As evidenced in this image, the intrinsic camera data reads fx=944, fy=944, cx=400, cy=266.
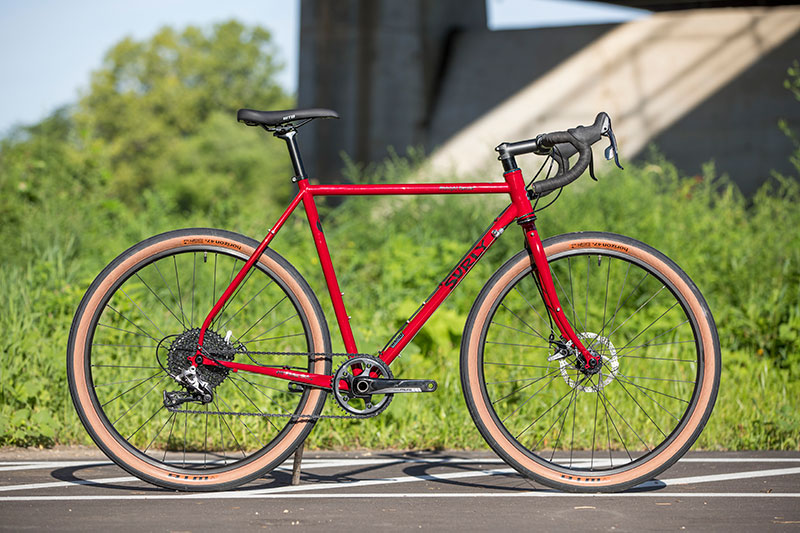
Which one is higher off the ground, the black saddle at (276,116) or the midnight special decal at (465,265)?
the black saddle at (276,116)

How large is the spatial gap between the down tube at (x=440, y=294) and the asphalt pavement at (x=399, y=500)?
587 mm

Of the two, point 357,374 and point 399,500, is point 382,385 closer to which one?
point 357,374

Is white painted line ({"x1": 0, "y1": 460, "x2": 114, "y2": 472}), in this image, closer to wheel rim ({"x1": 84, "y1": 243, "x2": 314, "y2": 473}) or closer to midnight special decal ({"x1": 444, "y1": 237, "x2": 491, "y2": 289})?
wheel rim ({"x1": 84, "y1": 243, "x2": 314, "y2": 473})

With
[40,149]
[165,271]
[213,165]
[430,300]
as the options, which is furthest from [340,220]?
[213,165]

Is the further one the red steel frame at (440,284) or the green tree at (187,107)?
the green tree at (187,107)

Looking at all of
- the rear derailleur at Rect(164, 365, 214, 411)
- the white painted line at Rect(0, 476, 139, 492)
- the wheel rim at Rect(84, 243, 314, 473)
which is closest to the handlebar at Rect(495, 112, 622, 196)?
the wheel rim at Rect(84, 243, 314, 473)

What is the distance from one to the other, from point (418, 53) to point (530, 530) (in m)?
10.7

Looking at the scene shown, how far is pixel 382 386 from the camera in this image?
378 centimetres

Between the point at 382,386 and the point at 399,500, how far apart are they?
45 centimetres

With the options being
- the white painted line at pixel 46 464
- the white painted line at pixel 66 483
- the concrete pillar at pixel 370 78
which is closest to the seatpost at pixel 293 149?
the white painted line at pixel 66 483

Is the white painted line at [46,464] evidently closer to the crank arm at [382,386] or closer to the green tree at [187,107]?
the crank arm at [382,386]

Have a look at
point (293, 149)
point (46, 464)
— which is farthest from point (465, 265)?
point (46, 464)

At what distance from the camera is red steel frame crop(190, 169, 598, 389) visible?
3.83 m

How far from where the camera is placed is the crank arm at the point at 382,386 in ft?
12.4
